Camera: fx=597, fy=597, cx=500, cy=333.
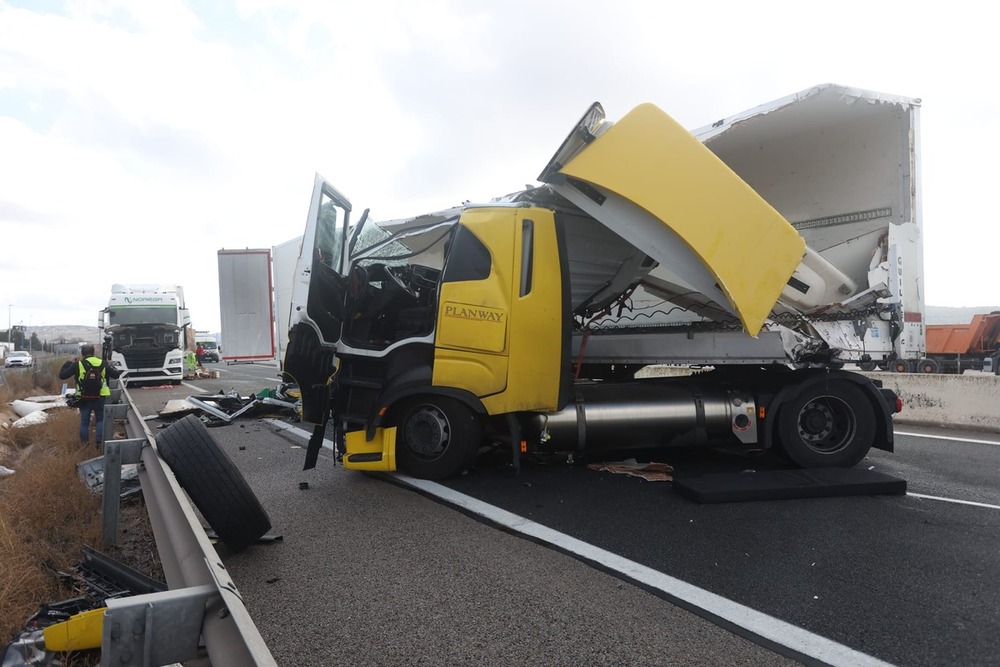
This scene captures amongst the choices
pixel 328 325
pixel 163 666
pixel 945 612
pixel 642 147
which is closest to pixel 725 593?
pixel 945 612

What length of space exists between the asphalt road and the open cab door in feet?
2.93

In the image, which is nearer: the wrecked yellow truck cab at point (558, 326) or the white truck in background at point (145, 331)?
the wrecked yellow truck cab at point (558, 326)

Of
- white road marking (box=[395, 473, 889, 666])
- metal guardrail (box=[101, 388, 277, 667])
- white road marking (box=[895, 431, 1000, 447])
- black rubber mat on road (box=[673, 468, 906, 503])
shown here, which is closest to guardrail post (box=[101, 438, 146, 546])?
metal guardrail (box=[101, 388, 277, 667])

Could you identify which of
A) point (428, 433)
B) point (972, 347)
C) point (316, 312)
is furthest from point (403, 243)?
point (972, 347)

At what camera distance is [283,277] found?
11.8 m

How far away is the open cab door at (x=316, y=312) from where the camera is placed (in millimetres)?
4891

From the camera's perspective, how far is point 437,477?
511cm

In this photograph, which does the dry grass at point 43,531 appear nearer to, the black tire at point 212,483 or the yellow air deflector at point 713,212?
the black tire at point 212,483

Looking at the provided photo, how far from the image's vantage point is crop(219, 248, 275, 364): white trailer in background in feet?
44.0

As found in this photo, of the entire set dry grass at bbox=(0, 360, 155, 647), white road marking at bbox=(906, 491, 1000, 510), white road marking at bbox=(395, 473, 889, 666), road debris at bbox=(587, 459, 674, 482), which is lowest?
white road marking at bbox=(906, 491, 1000, 510)

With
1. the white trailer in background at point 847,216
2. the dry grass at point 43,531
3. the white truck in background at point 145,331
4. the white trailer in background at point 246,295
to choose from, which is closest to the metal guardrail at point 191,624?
the dry grass at point 43,531

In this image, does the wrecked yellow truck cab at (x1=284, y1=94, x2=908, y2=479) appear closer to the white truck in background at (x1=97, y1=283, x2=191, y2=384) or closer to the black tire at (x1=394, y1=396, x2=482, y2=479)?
the black tire at (x1=394, y1=396, x2=482, y2=479)

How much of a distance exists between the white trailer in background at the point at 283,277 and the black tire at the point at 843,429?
28.4 feet

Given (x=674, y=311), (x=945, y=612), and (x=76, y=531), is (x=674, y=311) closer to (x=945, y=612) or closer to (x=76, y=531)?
(x=945, y=612)
